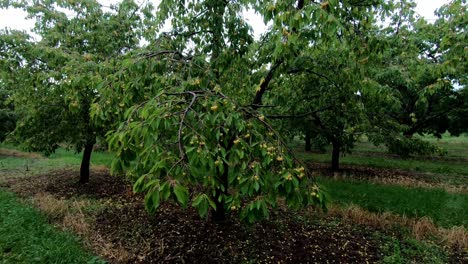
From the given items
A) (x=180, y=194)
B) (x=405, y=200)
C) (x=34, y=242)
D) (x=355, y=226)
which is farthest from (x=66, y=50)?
(x=405, y=200)

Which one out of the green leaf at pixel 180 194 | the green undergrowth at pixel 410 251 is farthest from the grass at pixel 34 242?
the green undergrowth at pixel 410 251

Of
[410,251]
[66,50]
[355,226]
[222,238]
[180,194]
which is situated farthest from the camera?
[66,50]

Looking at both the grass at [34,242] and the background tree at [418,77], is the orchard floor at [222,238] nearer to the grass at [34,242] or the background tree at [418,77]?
the grass at [34,242]

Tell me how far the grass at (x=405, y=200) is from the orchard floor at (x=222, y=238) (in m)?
1.50

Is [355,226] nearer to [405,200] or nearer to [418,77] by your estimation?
[405,200]

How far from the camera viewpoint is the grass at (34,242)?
13.1ft

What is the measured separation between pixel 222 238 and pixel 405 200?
470cm

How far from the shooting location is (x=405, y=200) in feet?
23.2

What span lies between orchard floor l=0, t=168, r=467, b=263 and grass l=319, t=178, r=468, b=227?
1496 mm

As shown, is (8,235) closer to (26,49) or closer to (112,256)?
(112,256)

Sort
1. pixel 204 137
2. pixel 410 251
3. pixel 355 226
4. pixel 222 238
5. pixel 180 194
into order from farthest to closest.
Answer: pixel 355 226, pixel 222 238, pixel 410 251, pixel 204 137, pixel 180 194

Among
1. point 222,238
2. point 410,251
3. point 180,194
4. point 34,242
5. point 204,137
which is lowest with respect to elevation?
point 34,242

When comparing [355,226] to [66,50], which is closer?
[355,226]

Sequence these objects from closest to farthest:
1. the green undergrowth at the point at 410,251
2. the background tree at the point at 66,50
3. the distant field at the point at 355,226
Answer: the green undergrowth at the point at 410,251, the distant field at the point at 355,226, the background tree at the point at 66,50
